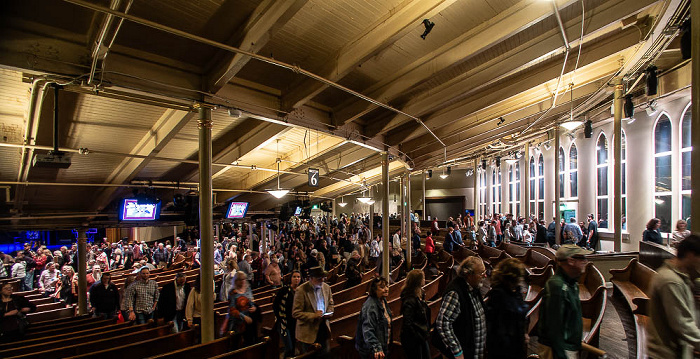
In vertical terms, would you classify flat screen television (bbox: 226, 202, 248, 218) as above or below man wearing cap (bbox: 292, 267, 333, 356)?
above

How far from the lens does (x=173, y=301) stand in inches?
241

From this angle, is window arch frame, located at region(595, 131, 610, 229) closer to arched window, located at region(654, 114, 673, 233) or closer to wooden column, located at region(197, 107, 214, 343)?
arched window, located at region(654, 114, 673, 233)

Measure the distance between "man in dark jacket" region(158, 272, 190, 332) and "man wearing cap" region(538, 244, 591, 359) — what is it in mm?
5860

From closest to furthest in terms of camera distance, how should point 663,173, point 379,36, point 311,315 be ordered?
1. point 311,315
2. point 379,36
3. point 663,173

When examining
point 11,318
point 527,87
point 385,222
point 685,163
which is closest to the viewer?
point 11,318

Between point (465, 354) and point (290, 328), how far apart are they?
2.48m

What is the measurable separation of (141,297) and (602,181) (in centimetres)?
1470

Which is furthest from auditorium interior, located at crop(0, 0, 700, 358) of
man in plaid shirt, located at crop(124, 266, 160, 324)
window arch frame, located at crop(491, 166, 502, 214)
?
window arch frame, located at crop(491, 166, 502, 214)

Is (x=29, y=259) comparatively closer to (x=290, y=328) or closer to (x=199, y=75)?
(x=199, y=75)

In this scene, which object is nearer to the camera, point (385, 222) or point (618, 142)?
point (618, 142)

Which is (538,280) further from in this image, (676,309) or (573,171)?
(573,171)

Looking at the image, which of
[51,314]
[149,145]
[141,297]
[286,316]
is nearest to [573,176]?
[286,316]

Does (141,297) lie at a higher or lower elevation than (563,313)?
lower

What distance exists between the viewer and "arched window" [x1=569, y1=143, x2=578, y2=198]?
13695 millimetres
